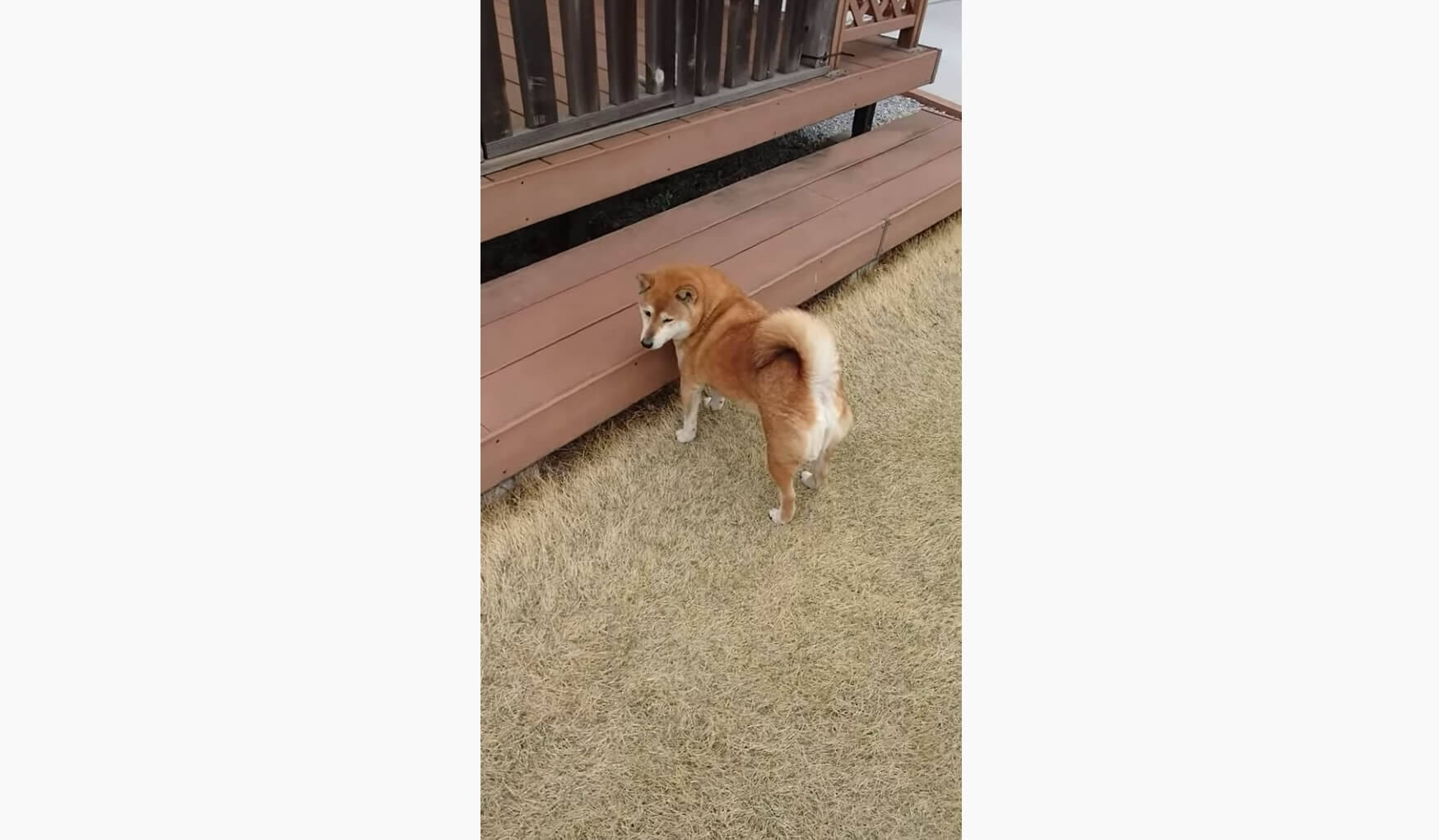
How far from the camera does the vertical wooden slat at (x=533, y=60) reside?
7.09 ft

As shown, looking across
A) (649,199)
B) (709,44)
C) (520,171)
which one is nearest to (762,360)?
(520,171)

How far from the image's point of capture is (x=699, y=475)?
2252 mm

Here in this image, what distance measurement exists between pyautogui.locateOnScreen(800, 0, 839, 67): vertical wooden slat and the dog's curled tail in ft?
7.40

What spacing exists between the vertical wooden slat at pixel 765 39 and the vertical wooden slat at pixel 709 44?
241mm

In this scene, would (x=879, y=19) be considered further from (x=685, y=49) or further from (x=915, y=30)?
(x=685, y=49)

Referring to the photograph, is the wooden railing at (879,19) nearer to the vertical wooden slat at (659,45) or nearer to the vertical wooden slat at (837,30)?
the vertical wooden slat at (837,30)

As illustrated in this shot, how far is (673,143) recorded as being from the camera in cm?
284

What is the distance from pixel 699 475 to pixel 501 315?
0.86 metres

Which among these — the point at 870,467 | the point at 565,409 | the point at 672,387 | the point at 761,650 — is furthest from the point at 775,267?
the point at 761,650

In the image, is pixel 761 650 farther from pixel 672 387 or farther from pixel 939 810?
pixel 672 387

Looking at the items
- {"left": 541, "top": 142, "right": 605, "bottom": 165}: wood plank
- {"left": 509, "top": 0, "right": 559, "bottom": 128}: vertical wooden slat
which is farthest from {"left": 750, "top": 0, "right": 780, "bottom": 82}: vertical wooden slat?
{"left": 509, "top": 0, "right": 559, "bottom": 128}: vertical wooden slat

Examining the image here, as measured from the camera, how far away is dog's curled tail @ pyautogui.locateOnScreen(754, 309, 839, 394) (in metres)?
1.77

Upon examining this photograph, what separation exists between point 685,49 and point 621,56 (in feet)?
A: 1.17

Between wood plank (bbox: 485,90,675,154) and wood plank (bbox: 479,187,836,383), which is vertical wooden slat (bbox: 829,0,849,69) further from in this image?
wood plank (bbox: 479,187,836,383)
